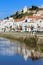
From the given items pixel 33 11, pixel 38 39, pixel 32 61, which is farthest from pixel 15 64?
pixel 33 11

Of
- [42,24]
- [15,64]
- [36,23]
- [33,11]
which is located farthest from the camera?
[33,11]

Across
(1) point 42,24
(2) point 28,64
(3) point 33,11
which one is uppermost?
(3) point 33,11

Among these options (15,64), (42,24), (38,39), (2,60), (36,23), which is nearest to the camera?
(15,64)

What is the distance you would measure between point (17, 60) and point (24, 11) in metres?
123

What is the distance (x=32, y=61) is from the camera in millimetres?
25641

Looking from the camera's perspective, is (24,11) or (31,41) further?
(24,11)

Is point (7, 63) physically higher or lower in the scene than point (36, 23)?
lower

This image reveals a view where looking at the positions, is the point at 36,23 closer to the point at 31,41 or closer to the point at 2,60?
the point at 31,41

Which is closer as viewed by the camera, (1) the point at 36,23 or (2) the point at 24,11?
(1) the point at 36,23

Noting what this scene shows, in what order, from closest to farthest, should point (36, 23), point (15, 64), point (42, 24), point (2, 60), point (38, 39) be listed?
→ point (15, 64) < point (2, 60) < point (38, 39) < point (42, 24) < point (36, 23)

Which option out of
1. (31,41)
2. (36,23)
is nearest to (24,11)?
(36,23)

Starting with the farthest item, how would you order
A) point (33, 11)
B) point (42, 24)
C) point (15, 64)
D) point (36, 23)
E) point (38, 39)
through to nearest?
point (33, 11), point (36, 23), point (42, 24), point (38, 39), point (15, 64)

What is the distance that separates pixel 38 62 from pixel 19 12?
12558 cm

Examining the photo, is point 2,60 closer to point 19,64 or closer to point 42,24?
point 19,64
